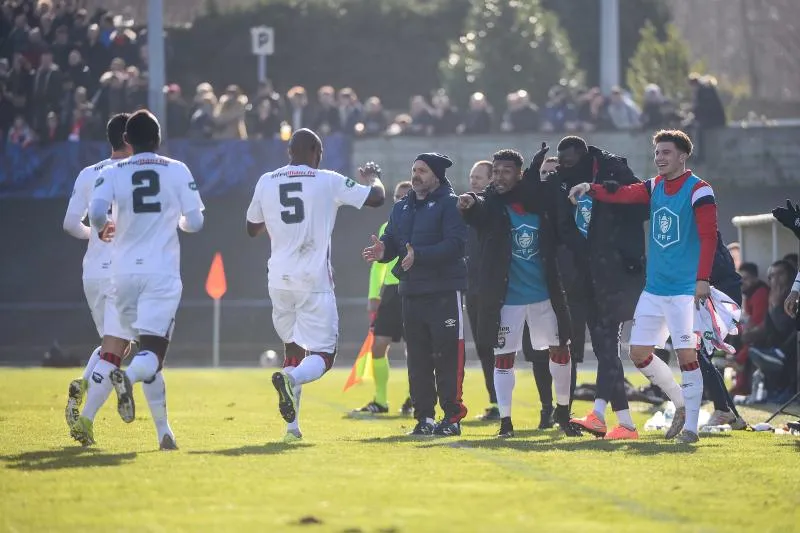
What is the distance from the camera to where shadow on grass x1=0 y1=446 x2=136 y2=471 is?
9884 millimetres

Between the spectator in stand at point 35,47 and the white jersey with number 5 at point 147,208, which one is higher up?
the spectator in stand at point 35,47

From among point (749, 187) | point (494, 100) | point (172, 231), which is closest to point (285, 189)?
point (172, 231)

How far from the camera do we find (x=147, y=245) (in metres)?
11.0

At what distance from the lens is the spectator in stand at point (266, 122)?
107 feet

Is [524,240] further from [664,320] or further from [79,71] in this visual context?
[79,71]

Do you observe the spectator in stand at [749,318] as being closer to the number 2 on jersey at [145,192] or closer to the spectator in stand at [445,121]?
the number 2 on jersey at [145,192]

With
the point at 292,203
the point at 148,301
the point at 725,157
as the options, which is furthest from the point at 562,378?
the point at 725,157

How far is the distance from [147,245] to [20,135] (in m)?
23.0

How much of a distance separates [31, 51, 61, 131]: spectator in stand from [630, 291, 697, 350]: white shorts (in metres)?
22.2

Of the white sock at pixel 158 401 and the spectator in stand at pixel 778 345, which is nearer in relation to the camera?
the white sock at pixel 158 401

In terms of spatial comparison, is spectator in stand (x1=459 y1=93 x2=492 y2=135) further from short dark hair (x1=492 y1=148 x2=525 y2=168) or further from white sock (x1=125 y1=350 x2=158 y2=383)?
white sock (x1=125 y1=350 x2=158 y2=383)

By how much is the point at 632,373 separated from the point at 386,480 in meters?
16.1

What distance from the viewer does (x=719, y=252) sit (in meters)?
14.5

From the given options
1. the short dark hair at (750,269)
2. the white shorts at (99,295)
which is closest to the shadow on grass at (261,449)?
the white shorts at (99,295)
